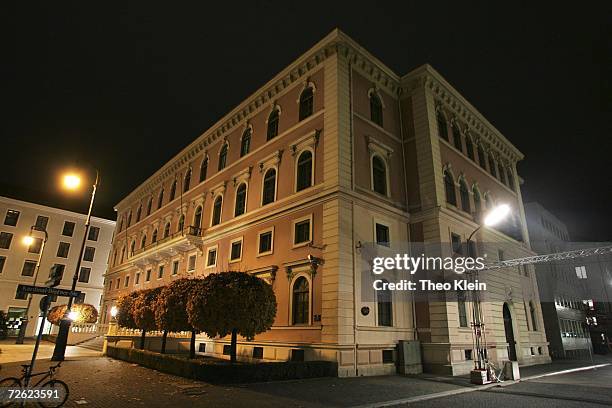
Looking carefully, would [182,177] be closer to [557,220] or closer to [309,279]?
[309,279]

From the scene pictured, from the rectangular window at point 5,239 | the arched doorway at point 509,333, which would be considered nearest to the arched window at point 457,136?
the arched doorway at point 509,333

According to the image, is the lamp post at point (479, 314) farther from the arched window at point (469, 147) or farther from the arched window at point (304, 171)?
the arched window at point (304, 171)

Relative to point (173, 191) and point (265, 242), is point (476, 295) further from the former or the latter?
point (173, 191)

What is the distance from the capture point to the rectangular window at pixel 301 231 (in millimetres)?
19516

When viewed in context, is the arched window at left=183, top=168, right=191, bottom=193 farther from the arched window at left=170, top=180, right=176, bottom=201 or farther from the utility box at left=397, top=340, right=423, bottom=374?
the utility box at left=397, top=340, right=423, bottom=374

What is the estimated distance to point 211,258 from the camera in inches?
1061

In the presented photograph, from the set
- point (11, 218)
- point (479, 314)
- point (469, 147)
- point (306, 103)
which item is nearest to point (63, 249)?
point (11, 218)

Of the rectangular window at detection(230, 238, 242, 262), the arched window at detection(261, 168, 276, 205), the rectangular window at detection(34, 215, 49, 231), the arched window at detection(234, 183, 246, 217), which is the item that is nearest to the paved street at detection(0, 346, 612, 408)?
the rectangular window at detection(230, 238, 242, 262)

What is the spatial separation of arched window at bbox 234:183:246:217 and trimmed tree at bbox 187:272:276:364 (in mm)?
10114

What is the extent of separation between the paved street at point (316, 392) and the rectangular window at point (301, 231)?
724 centimetres

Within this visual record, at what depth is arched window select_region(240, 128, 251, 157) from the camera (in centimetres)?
2742

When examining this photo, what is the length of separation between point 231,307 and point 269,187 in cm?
1030

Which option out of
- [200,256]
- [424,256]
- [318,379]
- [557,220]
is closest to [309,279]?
[318,379]

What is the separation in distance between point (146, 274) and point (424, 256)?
28.4m
